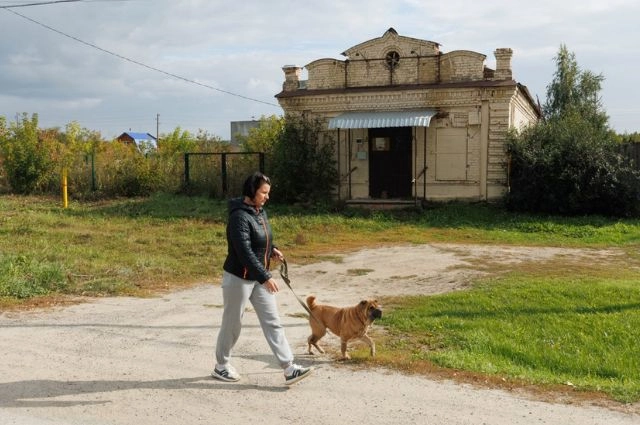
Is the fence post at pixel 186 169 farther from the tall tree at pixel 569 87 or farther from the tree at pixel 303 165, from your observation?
the tall tree at pixel 569 87

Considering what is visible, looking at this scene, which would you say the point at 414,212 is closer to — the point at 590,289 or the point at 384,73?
the point at 384,73

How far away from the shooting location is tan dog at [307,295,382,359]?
5.84 m

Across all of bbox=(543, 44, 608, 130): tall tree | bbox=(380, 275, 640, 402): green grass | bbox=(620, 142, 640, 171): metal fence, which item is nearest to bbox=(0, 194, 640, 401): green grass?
bbox=(380, 275, 640, 402): green grass

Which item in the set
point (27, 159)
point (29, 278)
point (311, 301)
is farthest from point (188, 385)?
point (27, 159)

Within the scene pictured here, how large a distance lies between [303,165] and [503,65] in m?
6.69

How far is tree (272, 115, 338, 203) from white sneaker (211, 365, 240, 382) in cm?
1470

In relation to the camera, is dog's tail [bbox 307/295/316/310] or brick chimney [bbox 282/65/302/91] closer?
dog's tail [bbox 307/295/316/310]

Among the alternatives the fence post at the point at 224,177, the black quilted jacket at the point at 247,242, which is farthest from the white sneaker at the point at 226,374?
the fence post at the point at 224,177

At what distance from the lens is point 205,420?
181 inches

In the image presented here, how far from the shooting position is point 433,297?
354 inches

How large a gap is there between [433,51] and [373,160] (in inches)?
151

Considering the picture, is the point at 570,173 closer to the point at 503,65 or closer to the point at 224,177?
the point at 503,65

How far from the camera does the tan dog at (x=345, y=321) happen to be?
5.84m

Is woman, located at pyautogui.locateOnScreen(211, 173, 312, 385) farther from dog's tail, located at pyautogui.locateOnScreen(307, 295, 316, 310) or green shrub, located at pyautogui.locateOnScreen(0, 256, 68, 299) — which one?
green shrub, located at pyautogui.locateOnScreen(0, 256, 68, 299)
